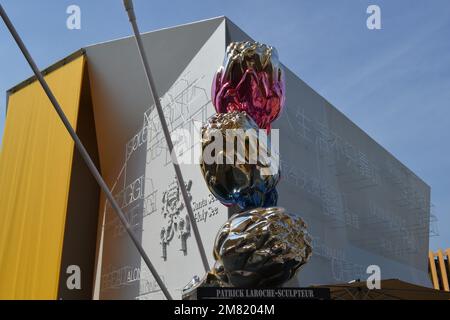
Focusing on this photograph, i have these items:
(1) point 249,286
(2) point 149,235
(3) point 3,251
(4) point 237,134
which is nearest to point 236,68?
(4) point 237,134

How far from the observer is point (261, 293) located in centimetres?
202

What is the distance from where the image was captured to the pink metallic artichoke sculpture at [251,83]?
2.93 m

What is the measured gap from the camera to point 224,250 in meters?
2.23

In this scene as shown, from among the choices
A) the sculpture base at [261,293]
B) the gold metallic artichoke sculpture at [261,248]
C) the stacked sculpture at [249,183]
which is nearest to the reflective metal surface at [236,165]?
the stacked sculpture at [249,183]

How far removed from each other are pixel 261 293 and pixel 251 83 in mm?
1295

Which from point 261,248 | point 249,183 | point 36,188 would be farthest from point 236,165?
point 36,188

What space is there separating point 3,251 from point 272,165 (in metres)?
13.5

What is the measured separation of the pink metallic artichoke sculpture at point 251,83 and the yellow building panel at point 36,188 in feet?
35.2

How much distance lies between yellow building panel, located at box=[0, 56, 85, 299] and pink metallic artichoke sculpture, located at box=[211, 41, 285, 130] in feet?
35.2

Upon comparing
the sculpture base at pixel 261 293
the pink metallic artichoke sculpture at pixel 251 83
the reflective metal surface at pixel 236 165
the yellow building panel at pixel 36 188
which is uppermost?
the yellow building panel at pixel 36 188

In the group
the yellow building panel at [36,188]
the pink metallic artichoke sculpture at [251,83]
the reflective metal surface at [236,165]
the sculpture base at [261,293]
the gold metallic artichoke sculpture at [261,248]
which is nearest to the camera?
the sculpture base at [261,293]

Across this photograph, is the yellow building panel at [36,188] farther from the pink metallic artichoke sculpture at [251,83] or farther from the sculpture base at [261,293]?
the sculpture base at [261,293]

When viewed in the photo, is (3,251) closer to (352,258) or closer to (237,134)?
(352,258)

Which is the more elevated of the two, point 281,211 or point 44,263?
point 44,263
